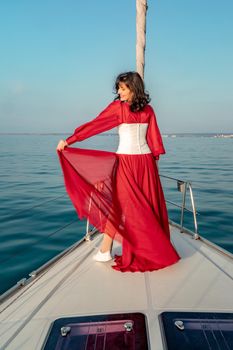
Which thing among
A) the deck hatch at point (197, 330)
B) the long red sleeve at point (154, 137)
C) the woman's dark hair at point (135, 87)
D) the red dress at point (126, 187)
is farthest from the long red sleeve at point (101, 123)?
the deck hatch at point (197, 330)

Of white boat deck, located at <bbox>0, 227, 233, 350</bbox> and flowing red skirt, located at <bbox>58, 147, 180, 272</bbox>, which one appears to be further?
flowing red skirt, located at <bbox>58, 147, 180, 272</bbox>

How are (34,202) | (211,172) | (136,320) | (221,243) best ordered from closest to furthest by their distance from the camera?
(136,320)
(221,243)
(34,202)
(211,172)

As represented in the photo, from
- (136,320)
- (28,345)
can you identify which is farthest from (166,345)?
(28,345)

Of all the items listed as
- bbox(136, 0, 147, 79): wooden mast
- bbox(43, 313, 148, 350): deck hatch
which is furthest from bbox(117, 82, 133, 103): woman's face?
bbox(43, 313, 148, 350): deck hatch

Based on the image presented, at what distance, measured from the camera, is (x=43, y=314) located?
6.64 ft

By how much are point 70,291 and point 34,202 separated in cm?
636

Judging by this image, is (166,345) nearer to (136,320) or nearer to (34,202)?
(136,320)

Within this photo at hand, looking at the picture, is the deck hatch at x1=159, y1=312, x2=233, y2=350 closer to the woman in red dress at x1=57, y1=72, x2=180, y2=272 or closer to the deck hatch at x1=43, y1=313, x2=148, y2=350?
the deck hatch at x1=43, y1=313, x2=148, y2=350

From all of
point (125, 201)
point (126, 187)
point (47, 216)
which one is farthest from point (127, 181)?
point (47, 216)

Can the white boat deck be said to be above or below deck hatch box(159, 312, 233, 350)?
below

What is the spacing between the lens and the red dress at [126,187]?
8.78 feet

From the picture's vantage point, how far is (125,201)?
276cm

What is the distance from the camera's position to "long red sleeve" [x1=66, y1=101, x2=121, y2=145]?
264 centimetres

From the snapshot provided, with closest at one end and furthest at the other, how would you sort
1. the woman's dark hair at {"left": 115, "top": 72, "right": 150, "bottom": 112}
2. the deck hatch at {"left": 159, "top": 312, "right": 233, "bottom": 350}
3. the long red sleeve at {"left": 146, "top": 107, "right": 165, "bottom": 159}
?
the deck hatch at {"left": 159, "top": 312, "right": 233, "bottom": 350} < the woman's dark hair at {"left": 115, "top": 72, "right": 150, "bottom": 112} < the long red sleeve at {"left": 146, "top": 107, "right": 165, "bottom": 159}
